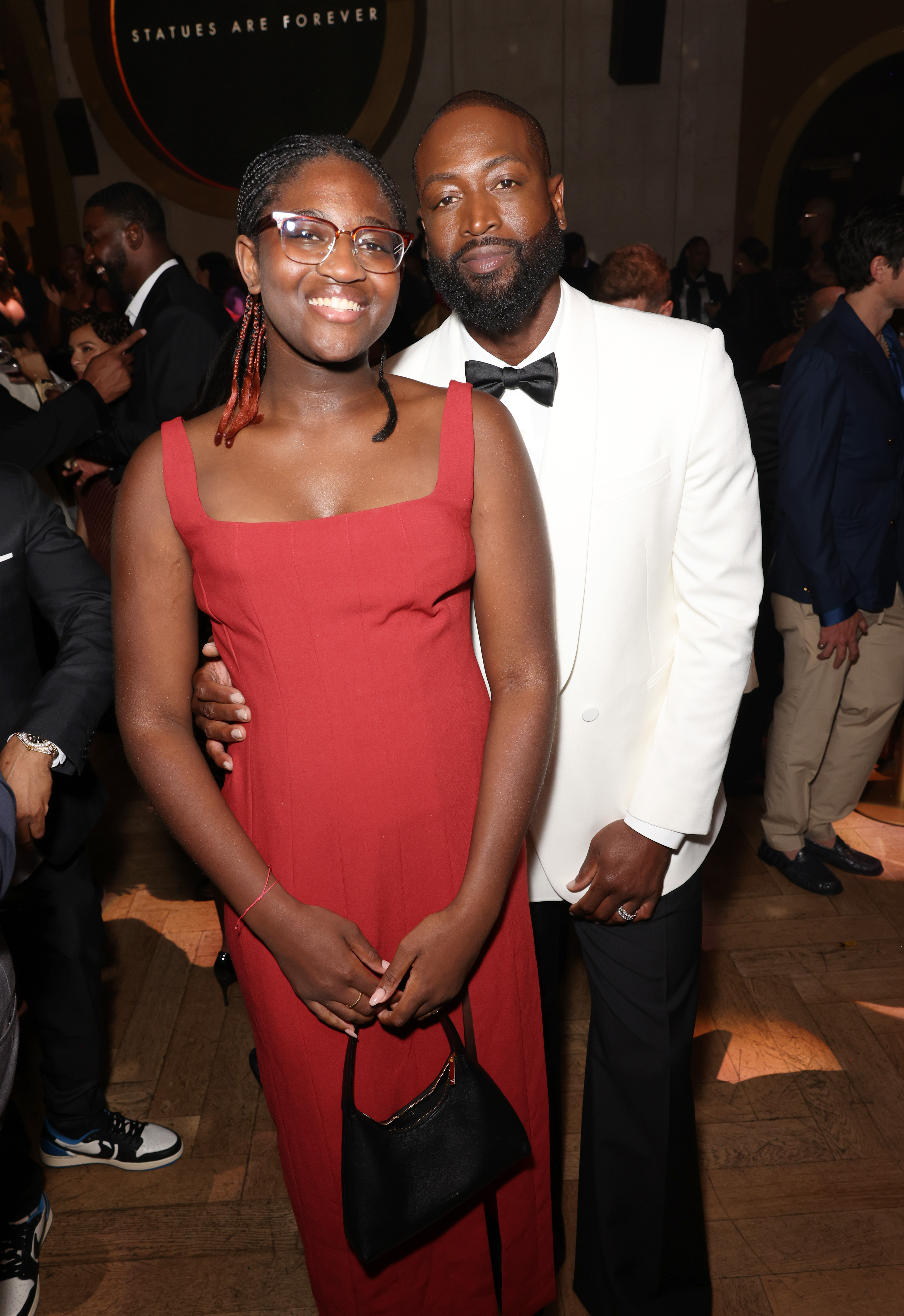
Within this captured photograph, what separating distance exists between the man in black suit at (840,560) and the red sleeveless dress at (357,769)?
196 cm

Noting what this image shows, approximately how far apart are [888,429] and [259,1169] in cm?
271

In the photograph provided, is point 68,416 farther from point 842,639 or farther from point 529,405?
point 842,639

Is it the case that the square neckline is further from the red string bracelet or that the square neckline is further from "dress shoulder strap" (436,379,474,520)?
the red string bracelet

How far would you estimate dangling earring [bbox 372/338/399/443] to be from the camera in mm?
1245

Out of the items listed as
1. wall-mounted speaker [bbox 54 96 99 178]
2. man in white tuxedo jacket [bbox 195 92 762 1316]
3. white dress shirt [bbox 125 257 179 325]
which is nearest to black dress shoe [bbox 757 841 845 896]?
man in white tuxedo jacket [bbox 195 92 762 1316]

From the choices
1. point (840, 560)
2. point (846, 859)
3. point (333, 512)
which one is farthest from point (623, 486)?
point (846, 859)

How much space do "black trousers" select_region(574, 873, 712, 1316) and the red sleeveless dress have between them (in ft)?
0.89

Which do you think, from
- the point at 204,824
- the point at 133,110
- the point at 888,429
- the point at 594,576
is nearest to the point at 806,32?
the point at 133,110

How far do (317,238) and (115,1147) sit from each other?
6.86 ft

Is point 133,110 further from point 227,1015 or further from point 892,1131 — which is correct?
point 892,1131

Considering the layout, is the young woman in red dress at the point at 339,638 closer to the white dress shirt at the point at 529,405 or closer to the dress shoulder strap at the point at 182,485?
the dress shoulder strap at the point at 182,485

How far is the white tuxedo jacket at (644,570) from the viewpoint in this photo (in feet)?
4.76

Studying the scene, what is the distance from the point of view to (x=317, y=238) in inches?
45.8

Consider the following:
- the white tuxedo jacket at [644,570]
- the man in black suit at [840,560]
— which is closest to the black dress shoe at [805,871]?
the man in black suit at [840,560]
